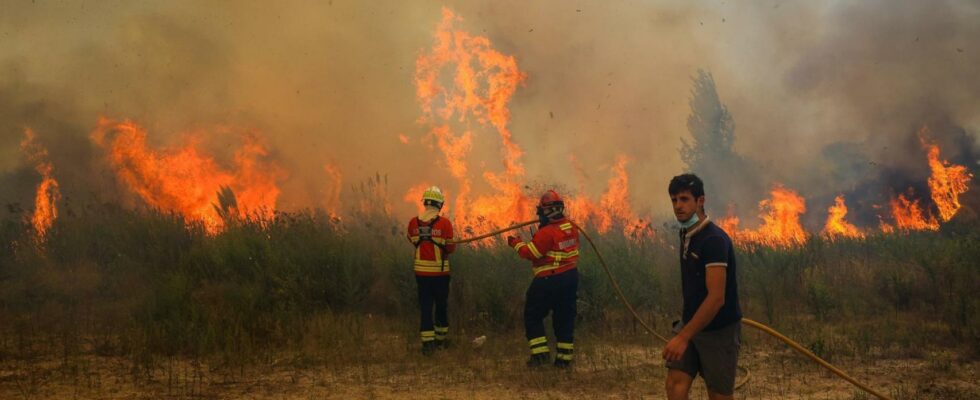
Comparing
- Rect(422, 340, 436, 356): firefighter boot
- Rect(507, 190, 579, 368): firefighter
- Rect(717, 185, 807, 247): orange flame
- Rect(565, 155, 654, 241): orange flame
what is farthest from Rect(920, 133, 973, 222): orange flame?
Rect(422, 340, 436, 356): firefighter boot

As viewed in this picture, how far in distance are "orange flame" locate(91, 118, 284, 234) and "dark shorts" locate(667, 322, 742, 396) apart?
42.8 feet

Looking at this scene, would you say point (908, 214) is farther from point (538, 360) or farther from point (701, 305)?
point (701, 305)

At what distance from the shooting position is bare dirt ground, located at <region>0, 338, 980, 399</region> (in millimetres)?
6531

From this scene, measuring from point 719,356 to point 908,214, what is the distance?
19414mm

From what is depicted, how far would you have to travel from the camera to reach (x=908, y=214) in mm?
20250

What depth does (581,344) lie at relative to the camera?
857 centimetres

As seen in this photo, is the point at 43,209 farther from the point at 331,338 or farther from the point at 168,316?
the point at 331,338

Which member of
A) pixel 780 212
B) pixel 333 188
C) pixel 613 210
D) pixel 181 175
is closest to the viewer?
pixel 181 175

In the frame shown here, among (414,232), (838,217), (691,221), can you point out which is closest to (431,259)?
(414,232)

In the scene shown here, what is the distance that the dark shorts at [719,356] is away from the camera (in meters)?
3.91

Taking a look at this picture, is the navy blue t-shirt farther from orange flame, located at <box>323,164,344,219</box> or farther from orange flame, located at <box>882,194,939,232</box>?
orange flame, located at <box>882,194,939,232</box>

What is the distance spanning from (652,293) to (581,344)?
7.30 feet

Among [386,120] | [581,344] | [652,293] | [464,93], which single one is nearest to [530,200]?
[464,93]

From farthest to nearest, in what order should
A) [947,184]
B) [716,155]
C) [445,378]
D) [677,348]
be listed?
[716,155] → [947,184] → [445,378] → [677,348]
